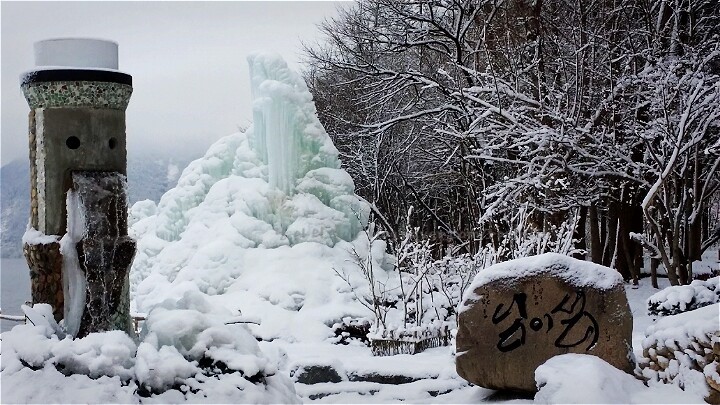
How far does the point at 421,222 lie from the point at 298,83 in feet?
40.6

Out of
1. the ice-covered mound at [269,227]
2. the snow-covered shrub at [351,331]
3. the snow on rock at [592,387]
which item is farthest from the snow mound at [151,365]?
the ice-covered mound at [269,227]

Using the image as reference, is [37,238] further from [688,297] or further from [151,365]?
[688,297]

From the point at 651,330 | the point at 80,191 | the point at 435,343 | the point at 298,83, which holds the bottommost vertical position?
the point at 435,343

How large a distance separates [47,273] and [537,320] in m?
4.91

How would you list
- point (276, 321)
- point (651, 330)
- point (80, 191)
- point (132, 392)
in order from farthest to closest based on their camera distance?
point (276, 321)
point (651, 330)
point (80, 191)
point (132, 392)

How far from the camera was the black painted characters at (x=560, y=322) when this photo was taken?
23.5 feet

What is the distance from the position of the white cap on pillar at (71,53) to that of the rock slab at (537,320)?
471 cm

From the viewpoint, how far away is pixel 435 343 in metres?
10.9

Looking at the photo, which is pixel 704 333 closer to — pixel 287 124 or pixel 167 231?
pixel 287 124

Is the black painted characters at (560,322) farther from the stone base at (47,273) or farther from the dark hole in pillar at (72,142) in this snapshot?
the dark hole in pillar at (72,142)

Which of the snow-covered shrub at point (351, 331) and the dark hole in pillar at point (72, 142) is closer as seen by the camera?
the dark hole in pillar at point (72, 142)

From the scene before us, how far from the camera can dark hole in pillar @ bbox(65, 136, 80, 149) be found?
436 centimetres

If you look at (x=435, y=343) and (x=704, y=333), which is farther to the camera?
(x=435, y=343)

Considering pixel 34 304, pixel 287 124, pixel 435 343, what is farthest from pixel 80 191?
pixel 287 124
